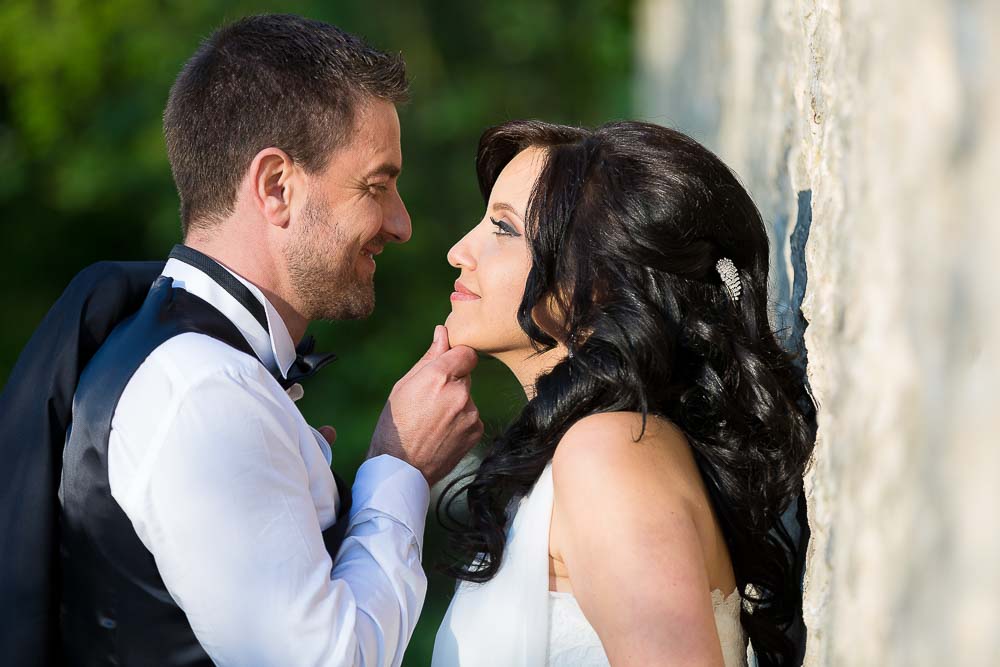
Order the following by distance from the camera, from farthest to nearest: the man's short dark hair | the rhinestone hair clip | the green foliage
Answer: the green foliage → the man's short dark hair → the rhinestone hair clip

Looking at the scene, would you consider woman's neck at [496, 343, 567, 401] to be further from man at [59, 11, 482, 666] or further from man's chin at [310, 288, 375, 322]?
man's chin at [310, 288, 375, 322]

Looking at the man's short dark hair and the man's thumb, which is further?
the man's thumb

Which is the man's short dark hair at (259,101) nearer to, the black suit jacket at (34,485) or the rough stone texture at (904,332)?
the black suit jacket at (34,485)

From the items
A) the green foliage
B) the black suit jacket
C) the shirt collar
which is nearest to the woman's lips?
the shirt collar

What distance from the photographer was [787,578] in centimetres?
248

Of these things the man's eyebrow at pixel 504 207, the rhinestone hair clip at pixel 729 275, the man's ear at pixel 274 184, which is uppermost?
the man's ear at pixel 274 184

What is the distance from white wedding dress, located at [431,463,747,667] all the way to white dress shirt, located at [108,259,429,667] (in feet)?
0.74

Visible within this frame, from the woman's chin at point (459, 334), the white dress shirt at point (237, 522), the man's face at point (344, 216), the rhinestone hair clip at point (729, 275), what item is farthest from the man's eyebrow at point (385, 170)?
the rhinestone hair clip at point (729, 275)

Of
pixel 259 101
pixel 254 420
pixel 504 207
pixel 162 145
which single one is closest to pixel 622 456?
pixel 254 420

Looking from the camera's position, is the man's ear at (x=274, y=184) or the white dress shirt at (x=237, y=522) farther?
the man's ear at (x=274, y=184)

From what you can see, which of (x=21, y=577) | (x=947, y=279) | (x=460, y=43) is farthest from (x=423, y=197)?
(x=947, y=279)

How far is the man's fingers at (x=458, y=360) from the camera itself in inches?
101

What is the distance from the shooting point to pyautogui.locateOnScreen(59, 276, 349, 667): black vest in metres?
1.98

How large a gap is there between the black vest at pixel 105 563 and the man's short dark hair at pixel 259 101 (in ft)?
1.88
